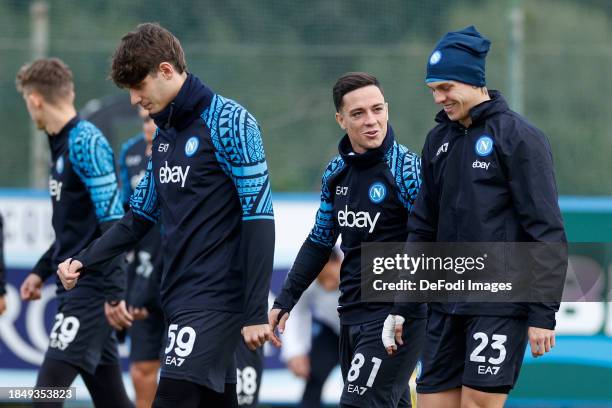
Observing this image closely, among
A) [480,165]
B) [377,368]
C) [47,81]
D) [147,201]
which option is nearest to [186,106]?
[147,201]

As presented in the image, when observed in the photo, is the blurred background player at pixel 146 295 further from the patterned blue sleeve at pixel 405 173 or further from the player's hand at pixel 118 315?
the patterned blue sleeve at pixel 405 173

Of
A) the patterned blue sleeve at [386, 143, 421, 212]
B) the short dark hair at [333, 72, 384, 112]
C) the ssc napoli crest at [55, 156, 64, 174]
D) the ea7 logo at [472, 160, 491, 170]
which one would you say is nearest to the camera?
the ea7 logo at [472, 160, 491, 170]

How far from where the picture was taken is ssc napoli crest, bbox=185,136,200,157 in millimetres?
5582

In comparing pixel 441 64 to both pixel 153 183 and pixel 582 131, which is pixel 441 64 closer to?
pixel 153 183

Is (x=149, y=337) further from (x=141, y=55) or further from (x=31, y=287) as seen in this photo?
(x=141, y=55)

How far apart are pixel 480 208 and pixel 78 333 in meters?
2.95

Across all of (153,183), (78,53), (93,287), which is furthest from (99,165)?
(78,53)

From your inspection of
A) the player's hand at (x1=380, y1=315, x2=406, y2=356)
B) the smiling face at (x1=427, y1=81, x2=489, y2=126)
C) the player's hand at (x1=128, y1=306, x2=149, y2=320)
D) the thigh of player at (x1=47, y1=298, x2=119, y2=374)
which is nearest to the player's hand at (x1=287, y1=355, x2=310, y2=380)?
the player's hand at (x1=128, y1=306, x2=149, y2=320)

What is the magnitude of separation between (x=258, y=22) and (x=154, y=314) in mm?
6492

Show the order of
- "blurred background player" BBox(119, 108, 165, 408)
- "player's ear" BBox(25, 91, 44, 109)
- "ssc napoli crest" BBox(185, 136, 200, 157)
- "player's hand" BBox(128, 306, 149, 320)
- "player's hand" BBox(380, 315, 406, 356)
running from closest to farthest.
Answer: "ssc napoli crest" BBox(185, 136, 200, 157)
"player's hand" BBox(380, 315, 406, 356)
"player's ear" BBox(25, 91, 44, 109)
"player's hand" BBox(128, 306, 149, 320)
"blurred background player" BBox(119, 108, 165, 408)

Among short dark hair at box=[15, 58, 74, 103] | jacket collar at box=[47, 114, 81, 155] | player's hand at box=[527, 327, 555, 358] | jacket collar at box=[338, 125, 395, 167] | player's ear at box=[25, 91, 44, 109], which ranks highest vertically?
short dark hair at box=[15, 58, 74, 103]

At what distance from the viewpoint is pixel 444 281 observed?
562 cm

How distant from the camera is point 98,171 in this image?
7.09m

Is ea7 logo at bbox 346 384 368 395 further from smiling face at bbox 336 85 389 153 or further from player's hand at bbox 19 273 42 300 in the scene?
player's hand at bbox 19 273 42 300
